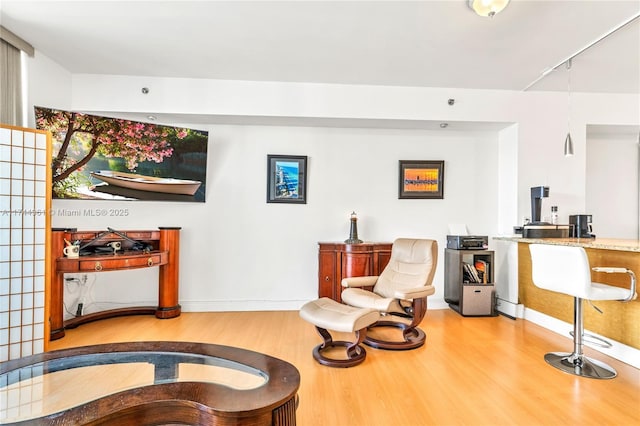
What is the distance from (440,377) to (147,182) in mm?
3597

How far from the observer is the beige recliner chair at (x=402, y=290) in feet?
9.34

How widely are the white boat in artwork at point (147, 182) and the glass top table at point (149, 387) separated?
2.27 meters

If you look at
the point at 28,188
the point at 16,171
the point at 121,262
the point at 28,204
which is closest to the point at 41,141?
the point at 16,171

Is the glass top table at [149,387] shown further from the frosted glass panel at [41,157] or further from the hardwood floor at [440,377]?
the frosted glass panel at [41,157]

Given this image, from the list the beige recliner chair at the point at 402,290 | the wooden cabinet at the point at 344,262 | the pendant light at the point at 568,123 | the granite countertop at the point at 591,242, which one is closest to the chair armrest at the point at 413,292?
the beige recliner chair at the point at 402,290

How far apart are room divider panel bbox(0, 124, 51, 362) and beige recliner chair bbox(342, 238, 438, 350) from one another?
268 centimetres

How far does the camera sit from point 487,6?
2.20 m

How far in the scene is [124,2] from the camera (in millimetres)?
2354

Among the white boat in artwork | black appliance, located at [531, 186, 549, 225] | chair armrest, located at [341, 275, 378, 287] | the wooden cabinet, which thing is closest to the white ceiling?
the white boat in artwork

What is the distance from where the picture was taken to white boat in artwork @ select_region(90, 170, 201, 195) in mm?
3416

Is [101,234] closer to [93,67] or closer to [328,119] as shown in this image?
[93,67]

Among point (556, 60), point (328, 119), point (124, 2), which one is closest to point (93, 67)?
point (124, 2)

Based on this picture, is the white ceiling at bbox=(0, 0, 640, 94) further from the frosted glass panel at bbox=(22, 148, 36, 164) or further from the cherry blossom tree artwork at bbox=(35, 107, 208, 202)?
the frosted glass panel at bbox=(22, 148, 36, 164)

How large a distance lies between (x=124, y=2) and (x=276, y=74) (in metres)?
1.52
